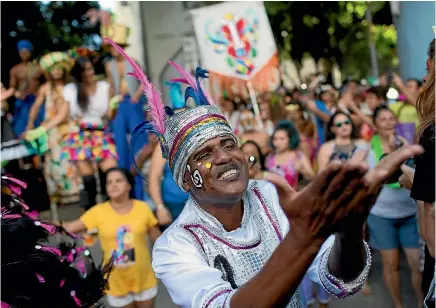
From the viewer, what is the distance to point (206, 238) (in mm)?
1887

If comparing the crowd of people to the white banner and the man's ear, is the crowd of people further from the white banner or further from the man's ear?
the white banner

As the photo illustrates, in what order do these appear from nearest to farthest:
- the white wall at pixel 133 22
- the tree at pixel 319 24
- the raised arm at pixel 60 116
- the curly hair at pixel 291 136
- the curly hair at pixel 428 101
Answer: the curly hair at pixel 428 101
the curly hair at pixel 291 136
the raised arm at pixel 60 116
the white wall at pixel 133 22
the tree at pixel 319 24

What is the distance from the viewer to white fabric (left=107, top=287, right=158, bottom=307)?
3.93 meters

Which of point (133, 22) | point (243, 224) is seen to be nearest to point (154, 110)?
point (243, 224)

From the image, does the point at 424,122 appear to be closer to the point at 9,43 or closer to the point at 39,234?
the point at 39,234

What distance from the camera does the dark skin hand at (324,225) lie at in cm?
120

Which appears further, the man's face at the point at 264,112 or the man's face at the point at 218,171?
the man's face at the point at 264,112

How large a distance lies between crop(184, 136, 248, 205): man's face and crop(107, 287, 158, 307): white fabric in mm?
2214

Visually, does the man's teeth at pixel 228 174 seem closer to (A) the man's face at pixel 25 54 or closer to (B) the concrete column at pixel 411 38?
(A) the man's face at pixel 25 54

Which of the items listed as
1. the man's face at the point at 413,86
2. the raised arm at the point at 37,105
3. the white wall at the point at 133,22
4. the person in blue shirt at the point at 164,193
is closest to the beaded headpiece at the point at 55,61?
the raised arm at the point at 37,105

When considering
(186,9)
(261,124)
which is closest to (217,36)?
(261,124)

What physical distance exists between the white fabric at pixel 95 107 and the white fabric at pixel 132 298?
9.71 ft

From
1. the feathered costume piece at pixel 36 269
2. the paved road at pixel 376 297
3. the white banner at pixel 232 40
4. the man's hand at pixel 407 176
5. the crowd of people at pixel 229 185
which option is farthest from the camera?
the white banner at pixel 232 40

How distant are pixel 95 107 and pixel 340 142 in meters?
2.89
